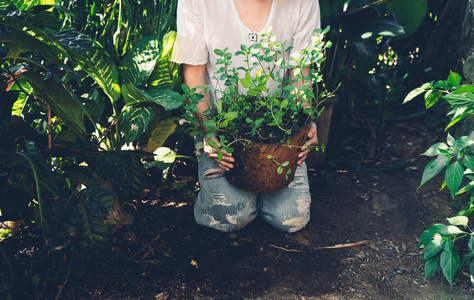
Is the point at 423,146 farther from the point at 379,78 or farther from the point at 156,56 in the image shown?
the point at 156,56

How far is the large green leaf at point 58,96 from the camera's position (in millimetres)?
1178

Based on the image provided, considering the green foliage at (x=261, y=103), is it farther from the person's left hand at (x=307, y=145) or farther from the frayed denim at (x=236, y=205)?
the frayed denim at (x=236, y=205)

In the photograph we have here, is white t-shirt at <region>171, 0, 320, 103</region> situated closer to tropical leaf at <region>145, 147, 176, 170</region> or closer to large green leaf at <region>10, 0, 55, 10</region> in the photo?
tropical leaf at <region>145, 147, 176, 170</region>

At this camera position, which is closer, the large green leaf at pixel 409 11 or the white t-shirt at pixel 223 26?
the white t-shirt at pixel 223 26

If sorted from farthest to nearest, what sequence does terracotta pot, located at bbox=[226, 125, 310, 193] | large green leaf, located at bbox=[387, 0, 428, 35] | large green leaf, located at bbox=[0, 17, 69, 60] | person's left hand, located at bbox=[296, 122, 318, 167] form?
large green leaf, located at bbox=[387, 0, 428, 35] → person's left hand, located at bbox=[296, 122, 318, 167] → terracotta pot, located at bbox=[226, 125, 310, 193] → large green leaf, located at bbox=[0, 17, 69, 60]

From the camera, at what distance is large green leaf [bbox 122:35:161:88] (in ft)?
5.20

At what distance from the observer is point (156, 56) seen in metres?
1.58

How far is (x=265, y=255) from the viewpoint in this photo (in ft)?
5.54

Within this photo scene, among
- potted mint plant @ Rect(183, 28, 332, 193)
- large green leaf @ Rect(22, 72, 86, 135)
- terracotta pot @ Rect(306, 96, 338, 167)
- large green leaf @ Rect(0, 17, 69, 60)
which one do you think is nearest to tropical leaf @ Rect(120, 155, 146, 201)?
potted mint plant @ Rect(183, 28, 332, 193)

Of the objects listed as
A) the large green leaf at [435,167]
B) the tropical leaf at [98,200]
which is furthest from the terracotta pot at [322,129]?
the tropical leaf at [98,200]

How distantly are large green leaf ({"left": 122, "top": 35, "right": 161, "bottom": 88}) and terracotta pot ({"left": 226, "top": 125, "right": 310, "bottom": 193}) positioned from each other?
423 mm

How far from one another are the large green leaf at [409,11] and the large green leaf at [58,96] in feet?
6.07

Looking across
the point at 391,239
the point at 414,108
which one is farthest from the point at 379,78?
the point at 391,239

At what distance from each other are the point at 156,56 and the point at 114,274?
786mm
